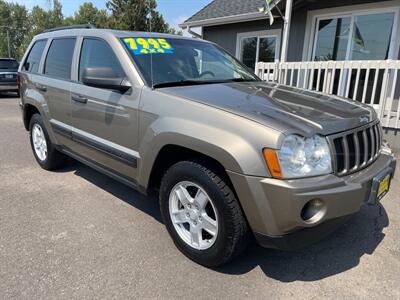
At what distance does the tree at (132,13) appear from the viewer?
23000 millimetres

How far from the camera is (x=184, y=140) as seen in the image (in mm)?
2490

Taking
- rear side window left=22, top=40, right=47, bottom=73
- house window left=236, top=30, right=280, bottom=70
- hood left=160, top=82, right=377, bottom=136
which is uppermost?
house window left=236, top=30, right=280, bottom=70

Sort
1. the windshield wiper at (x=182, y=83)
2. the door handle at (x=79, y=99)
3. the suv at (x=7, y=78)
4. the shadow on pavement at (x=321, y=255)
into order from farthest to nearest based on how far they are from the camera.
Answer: the suv at (x=7, y=78)
the door handle at (x=79, y=99)
the windshield wiper at (x=182, y=83)
the shadow on pavement at (x=321, y=255)

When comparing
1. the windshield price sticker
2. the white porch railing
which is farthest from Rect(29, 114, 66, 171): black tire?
the white porch railing

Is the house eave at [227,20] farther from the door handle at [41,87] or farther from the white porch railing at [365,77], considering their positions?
the door handle at [41,87]

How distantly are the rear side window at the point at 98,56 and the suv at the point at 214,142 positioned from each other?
14 millimetres

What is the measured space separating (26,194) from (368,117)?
11.9 feet

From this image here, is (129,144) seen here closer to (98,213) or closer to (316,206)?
(98,213)

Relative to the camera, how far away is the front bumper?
6.83 feet

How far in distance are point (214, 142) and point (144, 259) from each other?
114 cm

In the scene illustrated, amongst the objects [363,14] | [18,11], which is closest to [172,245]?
[363,14]

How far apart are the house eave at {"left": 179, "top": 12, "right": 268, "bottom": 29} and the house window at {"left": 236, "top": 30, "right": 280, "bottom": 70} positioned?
0.59m

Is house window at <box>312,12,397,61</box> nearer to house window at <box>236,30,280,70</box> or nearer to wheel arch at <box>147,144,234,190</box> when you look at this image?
house window at <box>236,30,280,70</box>

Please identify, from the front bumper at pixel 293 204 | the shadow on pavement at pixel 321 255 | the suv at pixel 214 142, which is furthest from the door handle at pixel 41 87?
the front bumper at pixel 293 204
